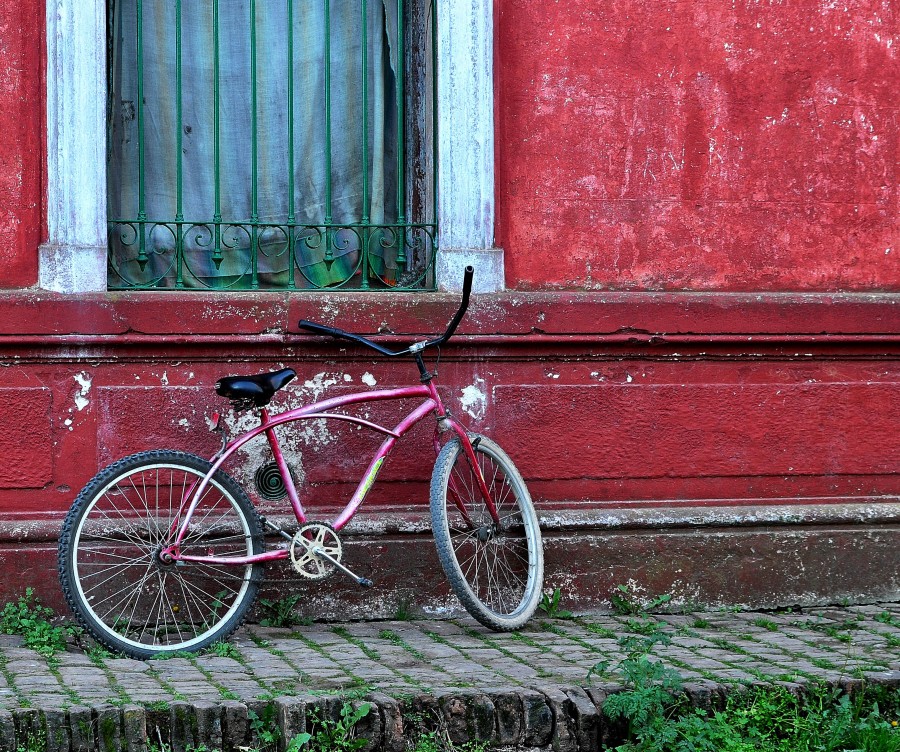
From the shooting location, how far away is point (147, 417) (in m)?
5.28

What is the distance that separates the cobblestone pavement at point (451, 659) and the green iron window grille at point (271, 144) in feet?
5.64

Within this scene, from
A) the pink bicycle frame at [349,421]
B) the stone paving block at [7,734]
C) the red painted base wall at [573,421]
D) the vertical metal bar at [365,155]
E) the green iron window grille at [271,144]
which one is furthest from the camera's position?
the vertical metal bar at [365,155]

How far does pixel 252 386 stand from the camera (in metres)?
4.75

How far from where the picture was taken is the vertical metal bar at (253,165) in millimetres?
5602

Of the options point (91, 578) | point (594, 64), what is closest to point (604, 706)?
point (91, 578)

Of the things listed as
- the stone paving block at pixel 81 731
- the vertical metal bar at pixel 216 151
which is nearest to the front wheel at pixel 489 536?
the vertical metal bar at pixel 216 151

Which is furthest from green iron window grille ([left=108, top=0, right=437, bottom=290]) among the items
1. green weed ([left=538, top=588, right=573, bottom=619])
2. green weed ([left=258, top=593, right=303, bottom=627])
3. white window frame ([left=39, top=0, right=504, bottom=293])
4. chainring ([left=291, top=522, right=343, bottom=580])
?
green weed ([left=538, top=588, right=573, bottom=619])

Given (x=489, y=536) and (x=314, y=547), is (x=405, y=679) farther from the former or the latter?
(x=489, y=536)

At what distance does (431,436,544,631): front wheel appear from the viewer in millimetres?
4941

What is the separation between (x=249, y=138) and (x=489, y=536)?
2.23m

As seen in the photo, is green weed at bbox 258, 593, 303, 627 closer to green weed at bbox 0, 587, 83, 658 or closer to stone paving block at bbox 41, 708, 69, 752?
green weed at bbox 0, 587, 83, 658

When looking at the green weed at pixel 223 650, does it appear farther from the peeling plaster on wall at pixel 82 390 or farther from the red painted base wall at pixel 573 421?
the peeling plaster on wall at pixel 82 390

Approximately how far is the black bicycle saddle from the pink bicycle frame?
141 mm

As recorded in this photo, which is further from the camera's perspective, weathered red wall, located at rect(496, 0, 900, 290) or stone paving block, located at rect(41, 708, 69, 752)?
weathered red wall, located at rect(496, 0, 900, 290)
